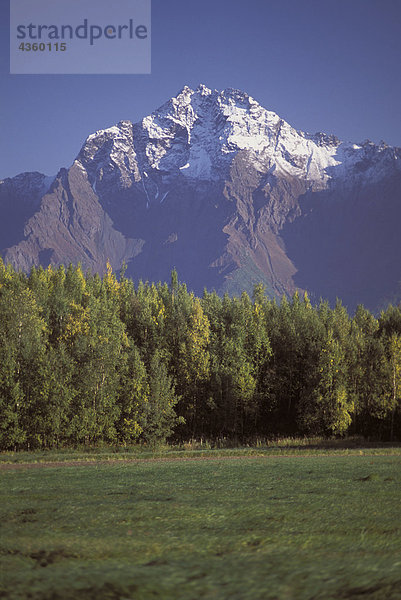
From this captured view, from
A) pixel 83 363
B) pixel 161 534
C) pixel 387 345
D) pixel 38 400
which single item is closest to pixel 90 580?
pixel 161 534

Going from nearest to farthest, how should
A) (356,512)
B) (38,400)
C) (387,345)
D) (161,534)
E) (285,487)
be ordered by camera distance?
1. (161,534)
2. (356,512)
3. (285,487)
4. (38,400)
5. (387,345)

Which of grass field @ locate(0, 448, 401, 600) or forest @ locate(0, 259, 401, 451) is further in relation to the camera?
forest @ locate(0, 259, 401, 451)

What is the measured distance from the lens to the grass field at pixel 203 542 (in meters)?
6.19

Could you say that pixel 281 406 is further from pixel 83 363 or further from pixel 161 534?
pixel 161 534

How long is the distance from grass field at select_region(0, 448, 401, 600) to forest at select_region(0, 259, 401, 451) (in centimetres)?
4071

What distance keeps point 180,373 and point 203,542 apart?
6283 centimetres

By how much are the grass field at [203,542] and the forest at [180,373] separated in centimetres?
4071

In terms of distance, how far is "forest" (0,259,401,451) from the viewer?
185ft

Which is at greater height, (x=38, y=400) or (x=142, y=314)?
(x=142, y=314)

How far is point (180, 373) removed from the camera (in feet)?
234

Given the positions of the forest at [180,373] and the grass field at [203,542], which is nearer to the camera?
the grass field at [203,542]

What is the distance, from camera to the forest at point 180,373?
185 feet

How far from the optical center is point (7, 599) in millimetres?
5766

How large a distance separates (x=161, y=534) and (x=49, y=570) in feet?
9.66
